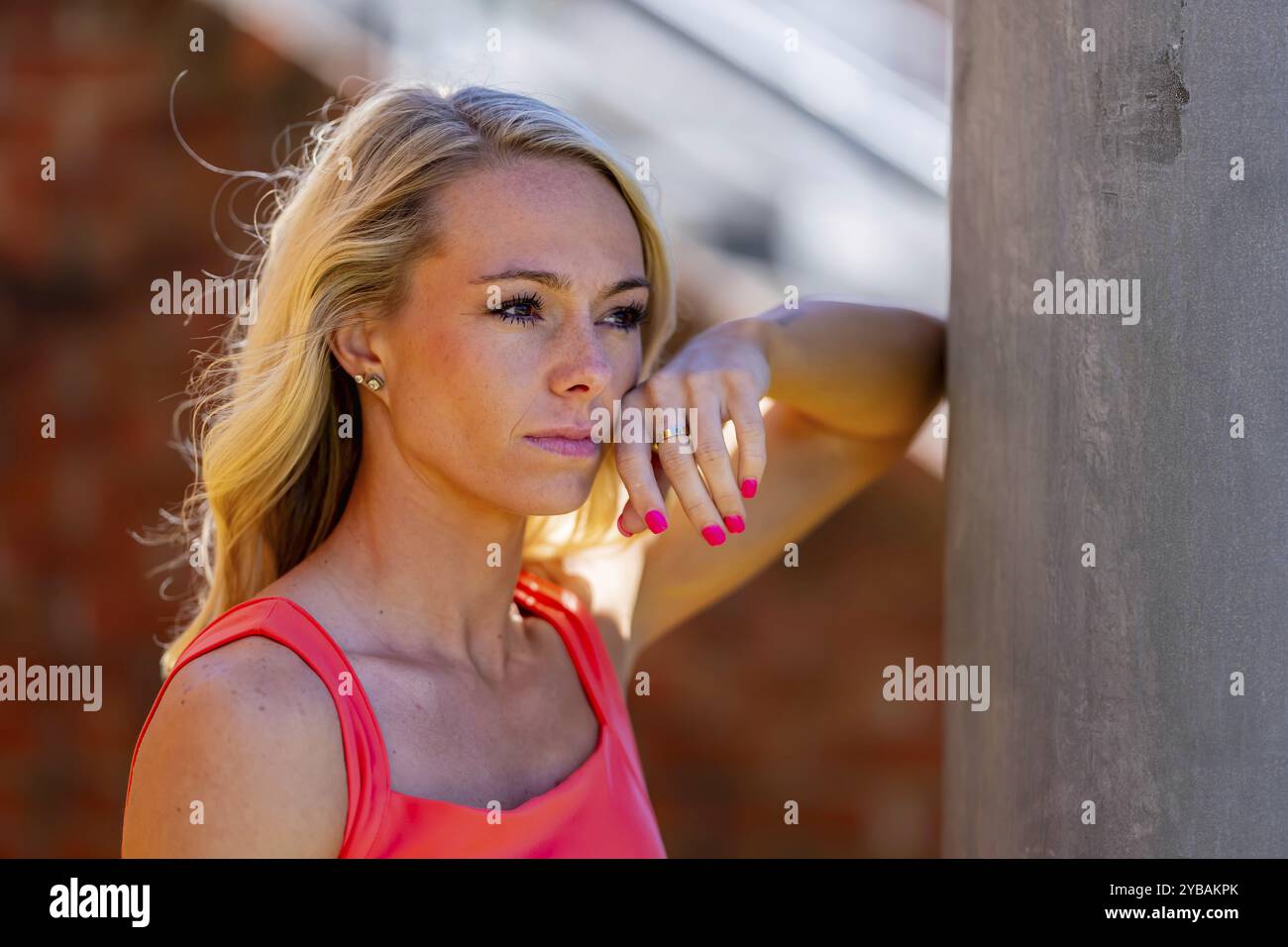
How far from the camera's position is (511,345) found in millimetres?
1863

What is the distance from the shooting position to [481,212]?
1912mm

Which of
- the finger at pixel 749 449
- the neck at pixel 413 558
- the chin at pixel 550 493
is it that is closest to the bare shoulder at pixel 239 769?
the neck at pixel 413 558

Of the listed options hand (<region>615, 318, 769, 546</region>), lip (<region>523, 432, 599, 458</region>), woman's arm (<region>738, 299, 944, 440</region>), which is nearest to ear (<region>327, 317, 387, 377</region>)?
lip (<region>523, 432, 599, 458</region>)

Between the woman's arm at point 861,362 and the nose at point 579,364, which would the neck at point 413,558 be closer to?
the nose at point 579,364

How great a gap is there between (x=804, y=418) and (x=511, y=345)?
2.19 feet

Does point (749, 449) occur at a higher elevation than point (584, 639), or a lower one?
higher

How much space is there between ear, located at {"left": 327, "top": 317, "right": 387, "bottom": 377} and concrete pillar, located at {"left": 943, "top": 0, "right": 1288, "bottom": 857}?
86 centimetres

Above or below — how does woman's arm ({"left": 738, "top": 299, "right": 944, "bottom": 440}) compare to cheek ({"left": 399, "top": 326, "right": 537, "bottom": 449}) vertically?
above

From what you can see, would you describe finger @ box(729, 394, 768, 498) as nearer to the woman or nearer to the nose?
the woman

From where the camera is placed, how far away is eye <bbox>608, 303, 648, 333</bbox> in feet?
6.53

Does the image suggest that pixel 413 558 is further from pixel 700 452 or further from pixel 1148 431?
pixel 1148 431

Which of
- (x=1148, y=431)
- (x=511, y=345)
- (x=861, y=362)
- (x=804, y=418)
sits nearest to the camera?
(x=1148, y=431)

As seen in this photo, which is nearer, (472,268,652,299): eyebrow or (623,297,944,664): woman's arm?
(472,268,652,299): eyebrow

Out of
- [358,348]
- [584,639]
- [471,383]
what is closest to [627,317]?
[471,383]
